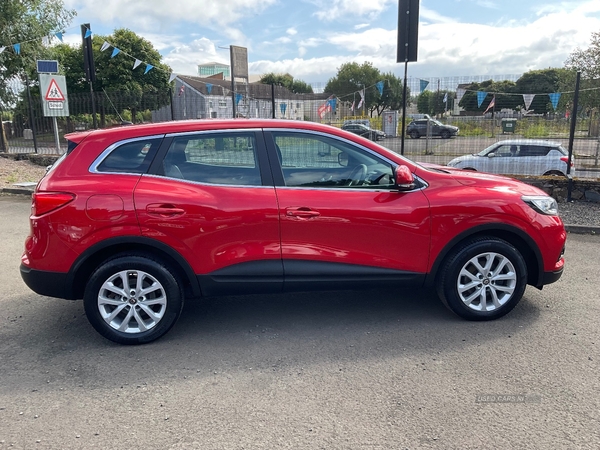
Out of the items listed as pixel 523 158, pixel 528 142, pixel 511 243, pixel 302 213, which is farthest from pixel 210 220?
pixel 528 142

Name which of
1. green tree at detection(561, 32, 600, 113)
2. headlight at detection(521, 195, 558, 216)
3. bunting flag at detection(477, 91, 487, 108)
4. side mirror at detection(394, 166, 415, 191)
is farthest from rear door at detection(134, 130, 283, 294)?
green tree at detection(561, 32, 600, 113)

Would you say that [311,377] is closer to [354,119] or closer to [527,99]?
[527,99]

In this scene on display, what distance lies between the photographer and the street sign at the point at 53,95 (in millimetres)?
13797

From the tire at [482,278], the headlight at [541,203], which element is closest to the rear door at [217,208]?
the tire at [482,278]

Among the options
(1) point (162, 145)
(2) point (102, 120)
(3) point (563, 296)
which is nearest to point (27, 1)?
(2) point (102, 120)

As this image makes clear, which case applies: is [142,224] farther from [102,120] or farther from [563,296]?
[102,120]

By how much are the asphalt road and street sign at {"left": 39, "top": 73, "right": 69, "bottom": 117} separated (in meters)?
11.1

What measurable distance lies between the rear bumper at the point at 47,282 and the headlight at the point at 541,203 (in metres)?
3.90

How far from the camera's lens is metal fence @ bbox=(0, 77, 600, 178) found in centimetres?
1187

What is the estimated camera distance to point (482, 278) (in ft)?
13.4

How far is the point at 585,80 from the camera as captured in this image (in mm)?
17547

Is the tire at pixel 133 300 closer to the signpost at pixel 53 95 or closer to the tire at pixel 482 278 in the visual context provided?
the tire at pixel 482 278

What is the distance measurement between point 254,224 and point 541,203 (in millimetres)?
2525

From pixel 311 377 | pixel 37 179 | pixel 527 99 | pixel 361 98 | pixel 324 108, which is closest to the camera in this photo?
pixel 311 377
